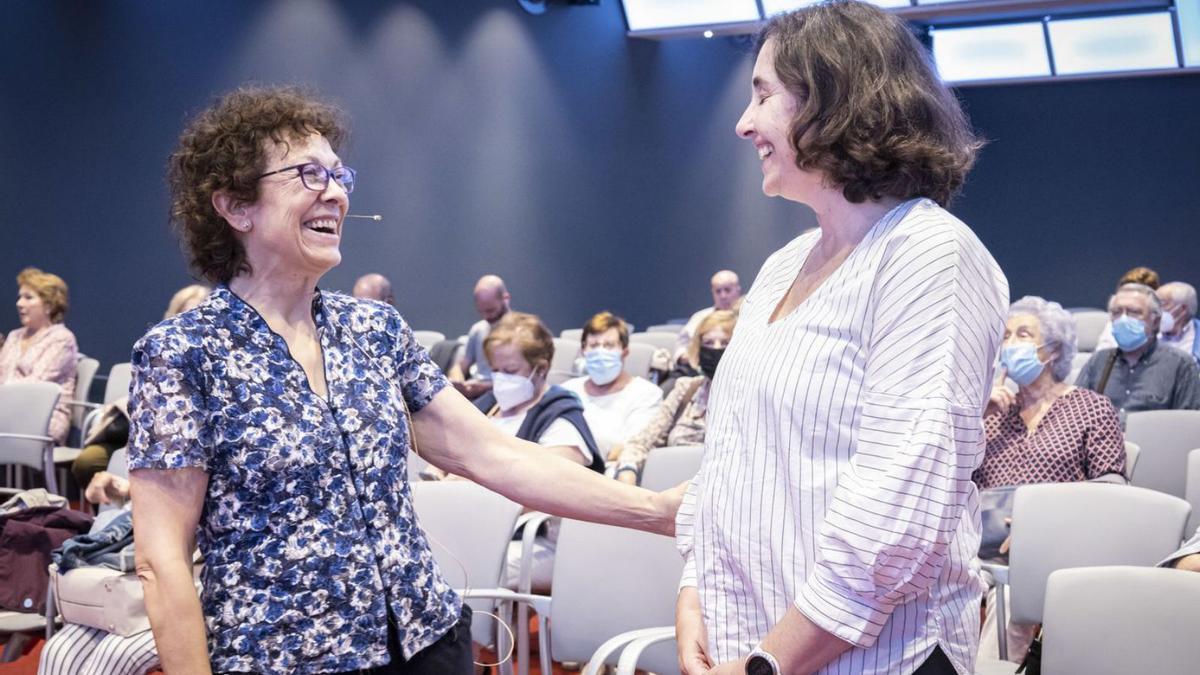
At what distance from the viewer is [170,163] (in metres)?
1.83

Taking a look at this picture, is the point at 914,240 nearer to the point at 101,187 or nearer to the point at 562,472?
the point at 562,472

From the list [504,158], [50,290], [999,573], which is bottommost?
[999,573]

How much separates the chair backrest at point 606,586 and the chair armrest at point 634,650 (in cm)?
30

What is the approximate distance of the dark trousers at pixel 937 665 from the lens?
139 cm

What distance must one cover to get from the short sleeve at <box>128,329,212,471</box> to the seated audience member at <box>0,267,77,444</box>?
19.1ft

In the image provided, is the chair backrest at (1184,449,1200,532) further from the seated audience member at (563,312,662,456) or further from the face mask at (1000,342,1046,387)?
the seated audience member at (563,312,662,456)

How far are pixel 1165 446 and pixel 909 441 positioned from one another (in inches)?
158

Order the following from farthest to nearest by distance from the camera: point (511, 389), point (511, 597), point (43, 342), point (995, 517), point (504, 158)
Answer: point (504, 158) → point (43, 342) → point (511, 389) → point (995, 517) → point (511, 597)

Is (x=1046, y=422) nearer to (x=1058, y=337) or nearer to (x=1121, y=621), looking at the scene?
(x=1058, y=337)

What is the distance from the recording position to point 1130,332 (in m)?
5.80

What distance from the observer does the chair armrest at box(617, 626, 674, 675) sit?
2547 millimetres

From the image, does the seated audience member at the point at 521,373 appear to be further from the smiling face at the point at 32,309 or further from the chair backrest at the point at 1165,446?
the smiling face at the point at 32,309

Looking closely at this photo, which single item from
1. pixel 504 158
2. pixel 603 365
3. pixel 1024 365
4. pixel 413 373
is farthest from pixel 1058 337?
pixel 504 158

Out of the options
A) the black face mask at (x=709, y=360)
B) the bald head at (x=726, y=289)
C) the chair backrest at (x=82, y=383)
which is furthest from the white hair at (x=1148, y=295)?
the chair backrest at (x=82, y=383)
